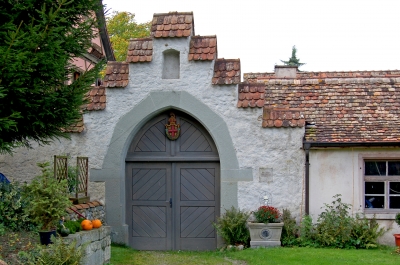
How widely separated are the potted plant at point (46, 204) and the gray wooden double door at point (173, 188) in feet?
14.3

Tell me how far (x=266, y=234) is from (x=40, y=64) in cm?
632

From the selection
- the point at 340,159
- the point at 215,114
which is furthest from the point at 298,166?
the point at 215,114

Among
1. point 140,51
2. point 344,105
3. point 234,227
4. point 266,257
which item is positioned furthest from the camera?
point 344,105

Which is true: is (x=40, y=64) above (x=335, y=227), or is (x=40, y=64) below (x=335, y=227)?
above

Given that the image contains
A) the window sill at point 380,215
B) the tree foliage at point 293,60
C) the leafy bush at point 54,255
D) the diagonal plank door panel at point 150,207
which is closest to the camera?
the leafy bush at point 54,255

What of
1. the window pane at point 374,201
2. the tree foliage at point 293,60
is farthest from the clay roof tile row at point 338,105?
the tree foliage at point 293,60

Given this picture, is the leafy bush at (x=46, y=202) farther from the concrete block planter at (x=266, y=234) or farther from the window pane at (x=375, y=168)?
the window pane at (x=375, y=168)

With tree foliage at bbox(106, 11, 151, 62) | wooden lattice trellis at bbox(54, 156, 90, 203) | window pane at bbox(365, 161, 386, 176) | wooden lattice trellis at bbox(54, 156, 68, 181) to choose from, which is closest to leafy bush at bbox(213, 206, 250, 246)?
window pane at bbox(365, 161, 386, 176)

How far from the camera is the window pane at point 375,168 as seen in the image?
12.9 m

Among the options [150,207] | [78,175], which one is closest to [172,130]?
[150,207]

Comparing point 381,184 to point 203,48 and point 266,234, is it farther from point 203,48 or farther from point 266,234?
point 203,48

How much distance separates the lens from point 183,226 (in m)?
13.5

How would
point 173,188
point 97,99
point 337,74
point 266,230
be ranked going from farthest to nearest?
1. point 337,74
2. point 173,188
3. point 97,99
4. point 266,230

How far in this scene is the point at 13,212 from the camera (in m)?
9.89
